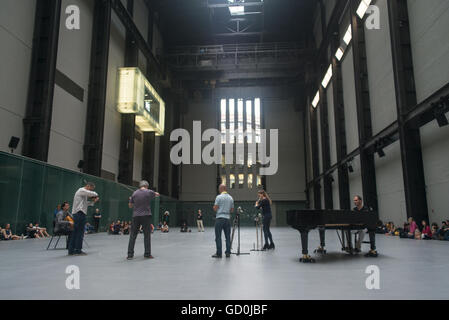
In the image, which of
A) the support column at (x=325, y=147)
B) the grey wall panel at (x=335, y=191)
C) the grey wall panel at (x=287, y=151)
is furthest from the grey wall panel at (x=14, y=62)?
the grey wall panel at (x=287, y=151)

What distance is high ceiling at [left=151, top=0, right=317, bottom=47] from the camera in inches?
1335

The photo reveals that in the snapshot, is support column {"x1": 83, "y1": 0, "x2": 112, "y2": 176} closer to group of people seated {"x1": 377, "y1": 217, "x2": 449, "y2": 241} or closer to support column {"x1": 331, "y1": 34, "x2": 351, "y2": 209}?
support column {"x1": 331, "y1": 34, "x2": 351, "y2": 209}

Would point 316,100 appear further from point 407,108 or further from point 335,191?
point 407,108

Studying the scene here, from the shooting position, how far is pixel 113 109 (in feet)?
86.1

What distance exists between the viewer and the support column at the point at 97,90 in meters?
22.0

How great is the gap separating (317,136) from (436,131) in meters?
23.3

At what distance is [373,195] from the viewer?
2048 centimetres

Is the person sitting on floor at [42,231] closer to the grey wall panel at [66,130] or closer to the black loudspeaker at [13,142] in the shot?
the black loudspeaker at [13,142]

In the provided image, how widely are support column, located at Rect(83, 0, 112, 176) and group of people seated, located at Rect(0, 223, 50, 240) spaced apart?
22.6 ft

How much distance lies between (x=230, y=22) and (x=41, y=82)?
25.4 metres

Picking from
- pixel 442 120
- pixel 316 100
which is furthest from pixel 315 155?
pixel 442 120

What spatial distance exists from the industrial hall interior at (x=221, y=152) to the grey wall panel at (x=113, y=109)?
0.64 ft

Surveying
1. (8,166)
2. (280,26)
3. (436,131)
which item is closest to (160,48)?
(280,26)

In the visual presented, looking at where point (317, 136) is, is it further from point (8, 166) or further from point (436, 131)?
point (8, 166)
